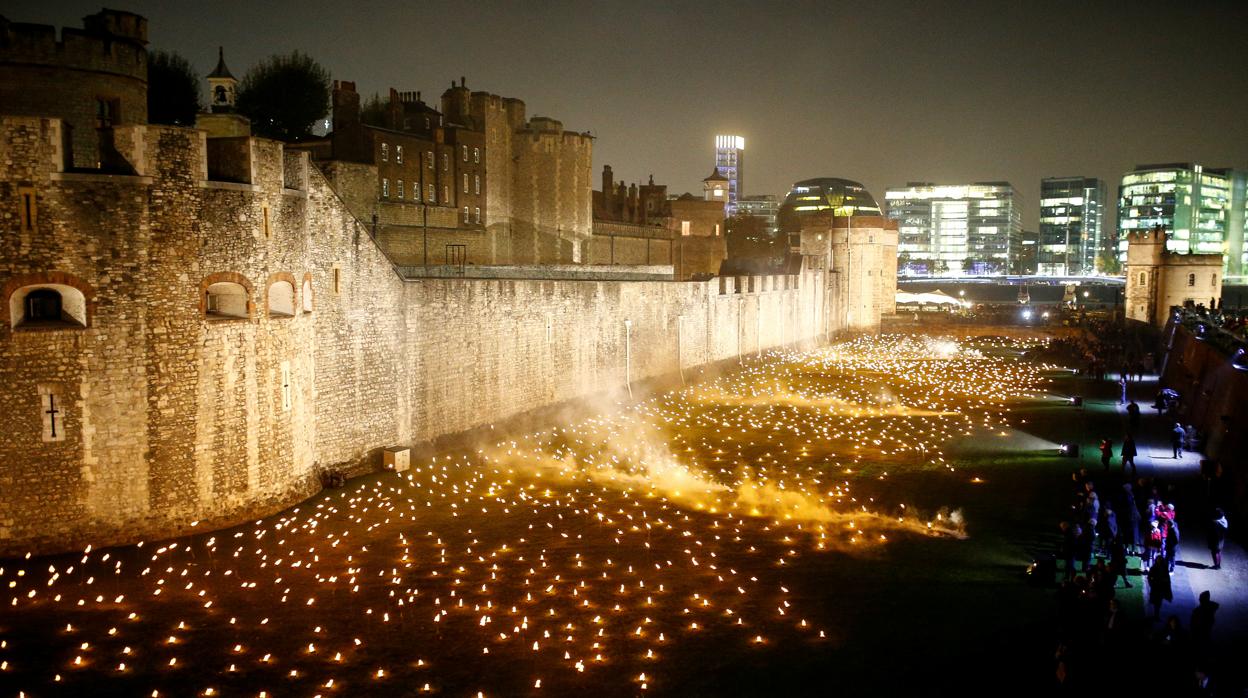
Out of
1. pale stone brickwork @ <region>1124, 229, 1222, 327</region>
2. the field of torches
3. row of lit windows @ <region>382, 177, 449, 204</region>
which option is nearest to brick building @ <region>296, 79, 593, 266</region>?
row of lit windows @ <region>382, 177, 449, 204</region>

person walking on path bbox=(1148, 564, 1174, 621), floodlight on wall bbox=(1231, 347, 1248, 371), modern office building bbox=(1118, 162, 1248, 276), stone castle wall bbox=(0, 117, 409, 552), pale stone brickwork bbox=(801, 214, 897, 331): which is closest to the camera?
person walking on path bbox=(1148, 564, 1174, 621)

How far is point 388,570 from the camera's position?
1476cm

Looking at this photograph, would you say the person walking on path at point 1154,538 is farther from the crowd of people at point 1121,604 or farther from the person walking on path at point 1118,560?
the person walking on path at point 1118,560

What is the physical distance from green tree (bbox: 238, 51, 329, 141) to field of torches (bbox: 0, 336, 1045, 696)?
103 feet

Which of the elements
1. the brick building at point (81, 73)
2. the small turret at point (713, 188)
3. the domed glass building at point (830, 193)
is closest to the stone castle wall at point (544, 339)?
the brick building at point (81, 73)

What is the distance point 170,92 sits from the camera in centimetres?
3997

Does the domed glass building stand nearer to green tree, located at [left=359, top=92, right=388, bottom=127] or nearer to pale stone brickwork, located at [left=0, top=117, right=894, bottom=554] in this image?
green tree, located at [left=359, top=92, right=388, bottom=127]

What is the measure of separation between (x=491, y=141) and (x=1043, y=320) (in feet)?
163

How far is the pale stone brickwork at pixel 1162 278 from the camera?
188 ft

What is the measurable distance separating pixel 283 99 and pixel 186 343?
36.8m

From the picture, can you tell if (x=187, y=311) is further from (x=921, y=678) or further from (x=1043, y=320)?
(x=1043, y=320)

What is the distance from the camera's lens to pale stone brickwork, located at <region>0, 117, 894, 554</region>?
49.1ft

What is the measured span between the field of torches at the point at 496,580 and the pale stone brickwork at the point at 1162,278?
42977 mm

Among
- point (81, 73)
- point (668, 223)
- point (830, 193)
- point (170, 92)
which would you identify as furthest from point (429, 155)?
point (830, 193)
